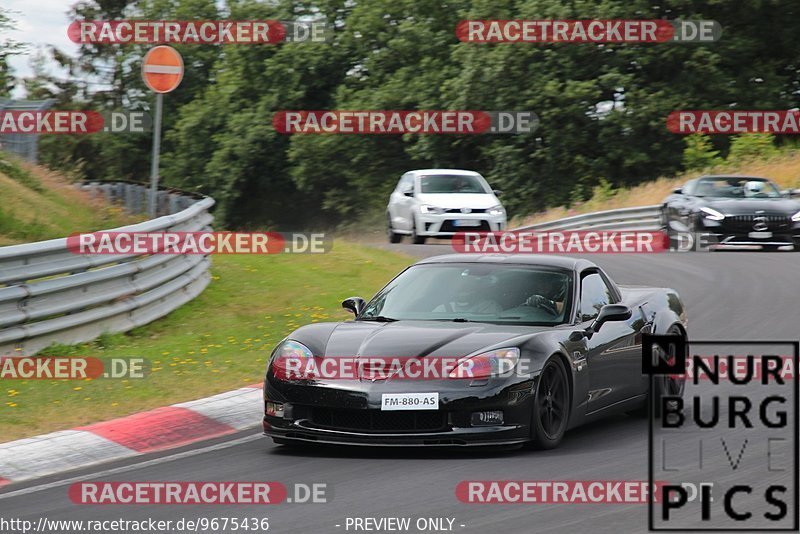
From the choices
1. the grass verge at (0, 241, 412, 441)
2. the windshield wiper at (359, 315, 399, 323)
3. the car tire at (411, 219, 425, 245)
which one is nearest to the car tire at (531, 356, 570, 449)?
the windshield wiper at (359, 315, 399, 323)

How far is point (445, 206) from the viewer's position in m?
24.1

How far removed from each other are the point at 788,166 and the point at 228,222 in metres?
31.1

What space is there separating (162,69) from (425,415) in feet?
31.1

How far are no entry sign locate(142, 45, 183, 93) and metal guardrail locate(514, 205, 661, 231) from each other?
46.5 feet

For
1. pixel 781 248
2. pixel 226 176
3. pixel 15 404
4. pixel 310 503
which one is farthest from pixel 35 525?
pixel 226 176

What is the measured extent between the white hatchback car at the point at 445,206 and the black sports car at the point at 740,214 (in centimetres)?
338

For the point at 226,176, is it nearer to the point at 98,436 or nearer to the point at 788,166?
the point at 788,166

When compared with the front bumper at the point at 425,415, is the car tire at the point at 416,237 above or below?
below

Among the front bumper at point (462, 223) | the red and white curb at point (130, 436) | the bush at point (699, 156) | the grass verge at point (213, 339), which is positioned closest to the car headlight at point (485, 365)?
the red and white curb at point (130, 436)

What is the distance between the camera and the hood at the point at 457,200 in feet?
79.4

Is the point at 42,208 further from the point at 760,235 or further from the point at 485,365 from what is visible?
the point at 485,365

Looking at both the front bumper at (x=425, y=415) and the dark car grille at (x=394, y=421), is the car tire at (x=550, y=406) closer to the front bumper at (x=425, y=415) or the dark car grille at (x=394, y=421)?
the front bumper at (x=425, y=415)

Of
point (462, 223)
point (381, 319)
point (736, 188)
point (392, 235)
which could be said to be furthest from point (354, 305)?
point (392, 235)

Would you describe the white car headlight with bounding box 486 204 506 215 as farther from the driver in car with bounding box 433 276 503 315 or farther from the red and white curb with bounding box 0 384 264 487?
the driver in car with bounding box 433 276 503 315
